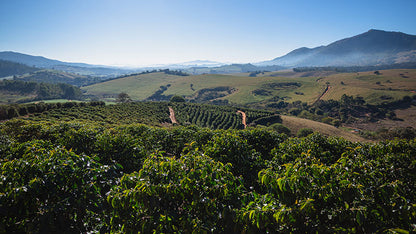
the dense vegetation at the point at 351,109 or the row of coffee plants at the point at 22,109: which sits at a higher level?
the row of coffee plants at the point at 22,109

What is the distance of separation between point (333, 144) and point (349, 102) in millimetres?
153040

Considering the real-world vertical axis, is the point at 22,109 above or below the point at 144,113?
above

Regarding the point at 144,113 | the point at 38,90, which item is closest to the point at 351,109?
the point at 144,113

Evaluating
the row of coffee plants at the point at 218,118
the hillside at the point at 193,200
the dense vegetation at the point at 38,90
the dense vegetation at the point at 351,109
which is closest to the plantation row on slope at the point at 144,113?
the row of coffee plants at the point at 218,118

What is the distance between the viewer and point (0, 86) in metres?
186

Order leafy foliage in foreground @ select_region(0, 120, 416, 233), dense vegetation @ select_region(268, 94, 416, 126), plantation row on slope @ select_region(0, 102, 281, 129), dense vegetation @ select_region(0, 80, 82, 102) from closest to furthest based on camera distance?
leafy foliage in foreground @ select_region(0, 120, 416, 233) < plantation row on slope @ select_region(0, 102, 281, 129) < dense vegetation @ select_region(268, 94, 416, 126) < dense vegetation @ select_region(0, 80, 82, 102)

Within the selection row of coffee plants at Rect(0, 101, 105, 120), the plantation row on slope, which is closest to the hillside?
the plantation row on slope

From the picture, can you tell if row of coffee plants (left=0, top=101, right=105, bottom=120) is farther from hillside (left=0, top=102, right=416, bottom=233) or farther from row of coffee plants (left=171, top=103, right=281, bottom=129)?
hillside (left=0, top=102, right=416, bottom=233)

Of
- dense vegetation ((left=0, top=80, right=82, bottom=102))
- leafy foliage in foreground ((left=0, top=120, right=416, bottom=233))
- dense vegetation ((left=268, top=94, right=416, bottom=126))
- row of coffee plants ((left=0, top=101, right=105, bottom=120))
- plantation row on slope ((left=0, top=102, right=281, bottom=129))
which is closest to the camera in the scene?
leafy foliage in foreground ((left=0, top=120, right=416, bottom=233))

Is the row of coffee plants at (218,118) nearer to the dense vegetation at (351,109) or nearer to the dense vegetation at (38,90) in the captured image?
the dense vegetation at (351,109)

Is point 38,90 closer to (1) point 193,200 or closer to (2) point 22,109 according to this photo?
(2) point 22,109

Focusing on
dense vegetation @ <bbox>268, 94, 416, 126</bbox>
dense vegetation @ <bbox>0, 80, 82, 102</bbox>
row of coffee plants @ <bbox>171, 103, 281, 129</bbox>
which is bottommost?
dense vegetation @ <bbox>268, 94, 416, 126</bbox>

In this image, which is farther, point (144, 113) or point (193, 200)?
point (144, 113)

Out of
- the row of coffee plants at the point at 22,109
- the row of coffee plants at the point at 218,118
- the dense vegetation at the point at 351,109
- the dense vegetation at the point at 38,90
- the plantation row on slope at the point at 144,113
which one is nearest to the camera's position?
the row of coffee plants at the point at 22,109
